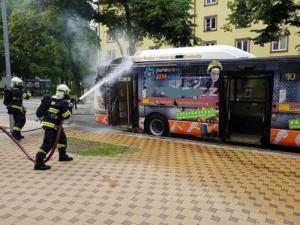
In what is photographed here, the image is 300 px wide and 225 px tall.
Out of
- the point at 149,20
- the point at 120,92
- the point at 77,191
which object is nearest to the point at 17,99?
the point at 120,92

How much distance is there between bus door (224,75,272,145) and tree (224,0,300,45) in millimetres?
7078

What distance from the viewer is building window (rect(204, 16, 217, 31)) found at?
3101 centimetres

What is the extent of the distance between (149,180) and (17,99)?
579cm

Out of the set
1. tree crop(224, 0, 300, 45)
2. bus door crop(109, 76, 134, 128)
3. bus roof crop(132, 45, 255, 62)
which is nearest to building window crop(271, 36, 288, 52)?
tree crop(224, 0, 300, 45)

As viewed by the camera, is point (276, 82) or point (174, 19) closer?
point (276, 82)

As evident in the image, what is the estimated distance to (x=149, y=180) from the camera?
5949 mm

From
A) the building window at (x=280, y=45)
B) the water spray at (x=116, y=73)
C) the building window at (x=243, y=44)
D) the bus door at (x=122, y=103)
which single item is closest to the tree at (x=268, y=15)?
the water spray at (x=116, y=73)

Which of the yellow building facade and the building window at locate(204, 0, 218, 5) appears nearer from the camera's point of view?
the yellow building facade

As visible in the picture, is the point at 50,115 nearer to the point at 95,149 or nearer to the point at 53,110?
the point at 53,110

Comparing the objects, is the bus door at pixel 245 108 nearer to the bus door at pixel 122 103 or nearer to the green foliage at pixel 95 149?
the green foliage at pixel 95 149

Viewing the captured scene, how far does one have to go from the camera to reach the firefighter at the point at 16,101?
958 cm

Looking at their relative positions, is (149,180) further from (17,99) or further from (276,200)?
(17,99)

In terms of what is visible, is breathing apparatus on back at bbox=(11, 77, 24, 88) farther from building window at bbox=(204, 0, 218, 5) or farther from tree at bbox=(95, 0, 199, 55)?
building window at bbox=(204, 0, 218, 5)

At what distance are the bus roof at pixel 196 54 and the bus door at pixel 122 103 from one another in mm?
1023
